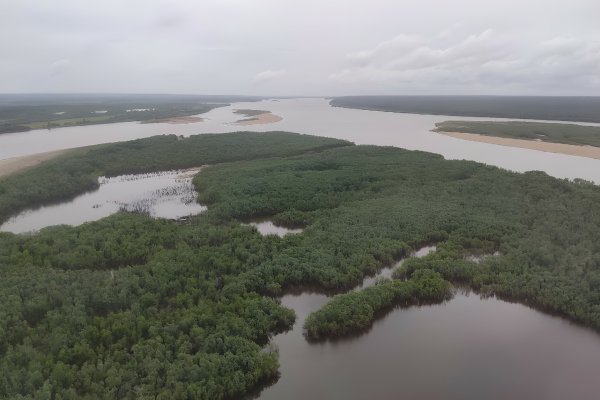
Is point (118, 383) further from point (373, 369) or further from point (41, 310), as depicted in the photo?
point (373, 369)

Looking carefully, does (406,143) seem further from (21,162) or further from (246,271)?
(21,162)

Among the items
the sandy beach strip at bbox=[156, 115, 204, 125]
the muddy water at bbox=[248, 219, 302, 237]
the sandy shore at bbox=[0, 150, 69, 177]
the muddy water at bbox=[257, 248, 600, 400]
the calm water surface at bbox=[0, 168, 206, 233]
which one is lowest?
the muddy water at bbox=[257, 248, 600, 400]

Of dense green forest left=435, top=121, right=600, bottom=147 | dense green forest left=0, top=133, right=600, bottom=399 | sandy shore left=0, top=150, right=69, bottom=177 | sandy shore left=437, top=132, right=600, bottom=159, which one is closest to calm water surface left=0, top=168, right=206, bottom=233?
dense green forest left=0, top=133, right=600, bottom=399

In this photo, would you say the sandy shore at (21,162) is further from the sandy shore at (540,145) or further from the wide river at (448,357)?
the sandy shore at (540,145)

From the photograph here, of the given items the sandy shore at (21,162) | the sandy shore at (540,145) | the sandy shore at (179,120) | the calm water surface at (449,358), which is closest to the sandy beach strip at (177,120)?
the sandy shore at (179,120)

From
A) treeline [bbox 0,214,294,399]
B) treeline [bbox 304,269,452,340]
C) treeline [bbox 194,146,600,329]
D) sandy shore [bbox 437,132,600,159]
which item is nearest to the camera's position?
treeline [bbox 0,214,294,399]

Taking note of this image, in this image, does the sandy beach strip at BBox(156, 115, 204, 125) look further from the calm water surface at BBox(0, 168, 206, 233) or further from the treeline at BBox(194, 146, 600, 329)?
the treeline at BBox(194, 146, 600, 329)

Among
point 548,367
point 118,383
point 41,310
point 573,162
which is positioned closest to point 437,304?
point 548,367
